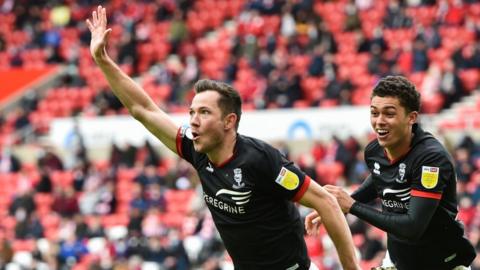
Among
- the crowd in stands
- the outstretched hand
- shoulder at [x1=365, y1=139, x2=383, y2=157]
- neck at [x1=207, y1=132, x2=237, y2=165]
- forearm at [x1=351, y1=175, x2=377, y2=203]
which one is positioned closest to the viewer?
neck at [x1=207, y1=132, x2=237, y2=165]

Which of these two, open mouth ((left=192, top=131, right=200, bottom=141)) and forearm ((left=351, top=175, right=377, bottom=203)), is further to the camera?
forearm ((left=351, top=175, right=377, bottom=203))

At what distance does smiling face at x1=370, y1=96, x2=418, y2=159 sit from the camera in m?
6.43

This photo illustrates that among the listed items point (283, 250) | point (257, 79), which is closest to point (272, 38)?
point (257, 79)

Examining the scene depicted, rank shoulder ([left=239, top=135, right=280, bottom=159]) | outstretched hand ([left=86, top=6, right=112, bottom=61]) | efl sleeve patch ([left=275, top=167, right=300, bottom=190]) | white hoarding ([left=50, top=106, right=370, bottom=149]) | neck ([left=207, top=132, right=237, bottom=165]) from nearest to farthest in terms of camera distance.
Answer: efl sleeve patch ([left=275, top=167, right=300, bottom=190]) < shoulder ([left=239, top=135, right=280, bottom=159]) < neck ([left=207, top=132, right=237, bottom=165]) < outstretched hand ([left=86, top=6, right=112, bottom=61]) < white hoarding ([left=50, top=106, right=370, bottom=149])

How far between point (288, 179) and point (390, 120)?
2.27 feet

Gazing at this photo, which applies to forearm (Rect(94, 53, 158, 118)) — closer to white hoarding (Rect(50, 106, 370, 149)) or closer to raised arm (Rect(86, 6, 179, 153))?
raised arm (Rect(86, 6, 179, 153))

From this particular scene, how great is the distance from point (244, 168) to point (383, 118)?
0.85 meters

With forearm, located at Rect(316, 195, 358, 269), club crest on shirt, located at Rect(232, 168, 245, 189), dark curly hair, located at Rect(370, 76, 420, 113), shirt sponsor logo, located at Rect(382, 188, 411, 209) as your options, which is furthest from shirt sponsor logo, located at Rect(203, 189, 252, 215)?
dark curly hair, located at Rect(370, 76, 420, 113)

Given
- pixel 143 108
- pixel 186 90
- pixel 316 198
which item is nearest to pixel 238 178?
pixel 316 198

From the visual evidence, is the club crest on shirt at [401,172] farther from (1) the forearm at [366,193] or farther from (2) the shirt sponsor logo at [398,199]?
(1) the forearm at [366,193]

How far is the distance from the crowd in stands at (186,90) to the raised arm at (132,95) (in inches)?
264

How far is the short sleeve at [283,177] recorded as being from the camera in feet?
20.7

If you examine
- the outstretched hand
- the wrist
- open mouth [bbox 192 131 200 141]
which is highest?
the outstretched hand

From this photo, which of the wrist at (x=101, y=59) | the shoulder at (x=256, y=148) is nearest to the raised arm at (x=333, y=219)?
the shoulder at (x=256, y=148)
